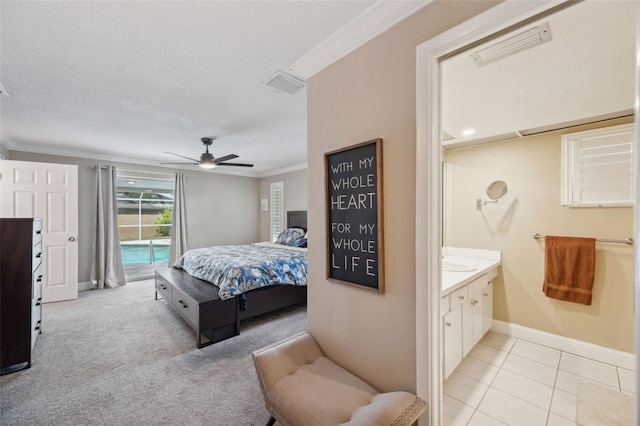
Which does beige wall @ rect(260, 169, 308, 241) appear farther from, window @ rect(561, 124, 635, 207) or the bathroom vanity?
window @ rect(561, 124, 635, 207)

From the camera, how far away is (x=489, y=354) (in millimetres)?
2498

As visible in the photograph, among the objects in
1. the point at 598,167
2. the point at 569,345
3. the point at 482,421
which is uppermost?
the point at 598,167

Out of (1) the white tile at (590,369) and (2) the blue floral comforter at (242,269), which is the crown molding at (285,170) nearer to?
(2) the blue floral comforter at (242,269)

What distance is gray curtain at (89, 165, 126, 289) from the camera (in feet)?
15.4

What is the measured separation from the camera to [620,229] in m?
2.29

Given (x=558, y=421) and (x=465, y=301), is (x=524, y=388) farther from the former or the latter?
(x=465, y=301)

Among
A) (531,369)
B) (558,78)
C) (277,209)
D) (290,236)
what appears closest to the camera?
(558,78)

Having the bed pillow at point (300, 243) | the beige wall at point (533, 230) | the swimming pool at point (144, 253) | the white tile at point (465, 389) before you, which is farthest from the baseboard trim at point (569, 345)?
the swimming pool at point (144, 253)

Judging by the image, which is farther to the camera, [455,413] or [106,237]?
[106,237]

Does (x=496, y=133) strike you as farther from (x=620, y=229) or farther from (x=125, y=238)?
(x=125, y=238)

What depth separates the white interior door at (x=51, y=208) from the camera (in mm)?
3629

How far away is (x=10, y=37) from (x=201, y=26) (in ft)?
4.04

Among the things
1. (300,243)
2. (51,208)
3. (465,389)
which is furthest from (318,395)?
(51,208)

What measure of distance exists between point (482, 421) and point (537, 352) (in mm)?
1294
